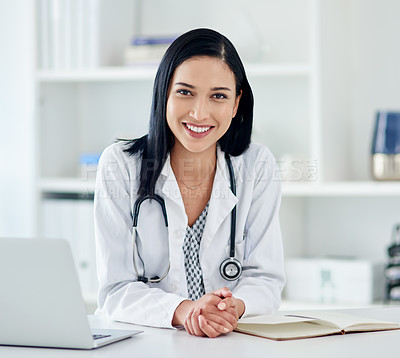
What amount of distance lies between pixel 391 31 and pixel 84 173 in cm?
137

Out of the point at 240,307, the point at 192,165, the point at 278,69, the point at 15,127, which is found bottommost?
the point at 240,307

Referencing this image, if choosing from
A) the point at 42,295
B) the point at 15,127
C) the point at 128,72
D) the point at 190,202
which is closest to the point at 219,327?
the point at 42,295

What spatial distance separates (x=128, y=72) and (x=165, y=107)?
3.70 ft

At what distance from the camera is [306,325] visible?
138 centimetres

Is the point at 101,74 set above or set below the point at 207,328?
above

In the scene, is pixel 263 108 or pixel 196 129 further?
pixel 263 108

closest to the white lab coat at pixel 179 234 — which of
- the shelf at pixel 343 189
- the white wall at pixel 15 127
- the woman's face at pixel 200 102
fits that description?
the woman's face at pixel 200 102

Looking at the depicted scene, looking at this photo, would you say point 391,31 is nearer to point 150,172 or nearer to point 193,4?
point 193,4

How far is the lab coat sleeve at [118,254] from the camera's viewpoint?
151cm

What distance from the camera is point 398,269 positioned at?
2.54 m

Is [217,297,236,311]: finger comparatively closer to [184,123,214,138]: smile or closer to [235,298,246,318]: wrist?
[235,298,246,318]: wrist

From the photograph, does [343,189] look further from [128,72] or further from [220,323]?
[220,323]

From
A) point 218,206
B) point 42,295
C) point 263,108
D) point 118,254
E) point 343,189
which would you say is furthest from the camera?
point 263,108

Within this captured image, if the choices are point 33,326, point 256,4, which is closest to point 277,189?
point 33,326
